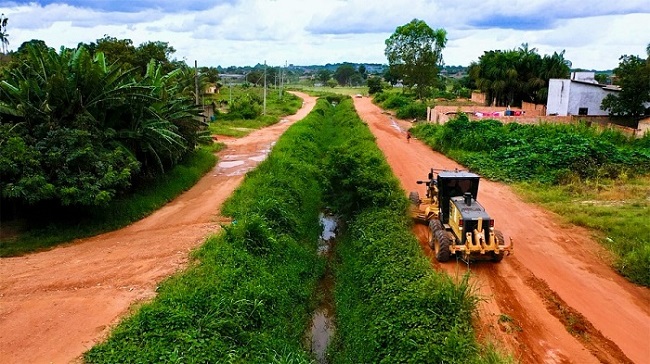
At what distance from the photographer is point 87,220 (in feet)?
46.7

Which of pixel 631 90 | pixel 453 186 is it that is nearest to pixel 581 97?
pixel 631 90

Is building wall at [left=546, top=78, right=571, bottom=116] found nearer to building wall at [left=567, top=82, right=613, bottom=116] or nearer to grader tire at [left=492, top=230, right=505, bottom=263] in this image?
building wall at [left=567, top=82, right=613, bottom=116]

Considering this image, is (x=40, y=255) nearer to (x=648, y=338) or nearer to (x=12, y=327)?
(x=12, y=327)

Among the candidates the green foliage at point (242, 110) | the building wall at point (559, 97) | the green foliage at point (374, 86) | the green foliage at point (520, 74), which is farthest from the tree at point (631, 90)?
the green foliage at point (374, 86)

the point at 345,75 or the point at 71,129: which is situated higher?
the point at 345,75

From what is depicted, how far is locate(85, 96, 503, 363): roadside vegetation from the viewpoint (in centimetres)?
827

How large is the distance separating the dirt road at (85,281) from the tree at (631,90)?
29.4 metres

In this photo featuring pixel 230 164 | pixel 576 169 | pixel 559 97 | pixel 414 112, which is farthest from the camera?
pixel 414 112

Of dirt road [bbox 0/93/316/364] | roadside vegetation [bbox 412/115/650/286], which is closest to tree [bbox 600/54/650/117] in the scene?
roadside vegetation [bbox 412/115/650/286]

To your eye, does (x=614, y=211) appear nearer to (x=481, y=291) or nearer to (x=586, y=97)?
(x=481, y=291)

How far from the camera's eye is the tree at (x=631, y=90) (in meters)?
31.7

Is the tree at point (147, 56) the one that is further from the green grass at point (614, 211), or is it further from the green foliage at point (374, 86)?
the green foliage at point (374, 86)

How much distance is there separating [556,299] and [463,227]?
2.50 m

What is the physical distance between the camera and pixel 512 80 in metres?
47.1
